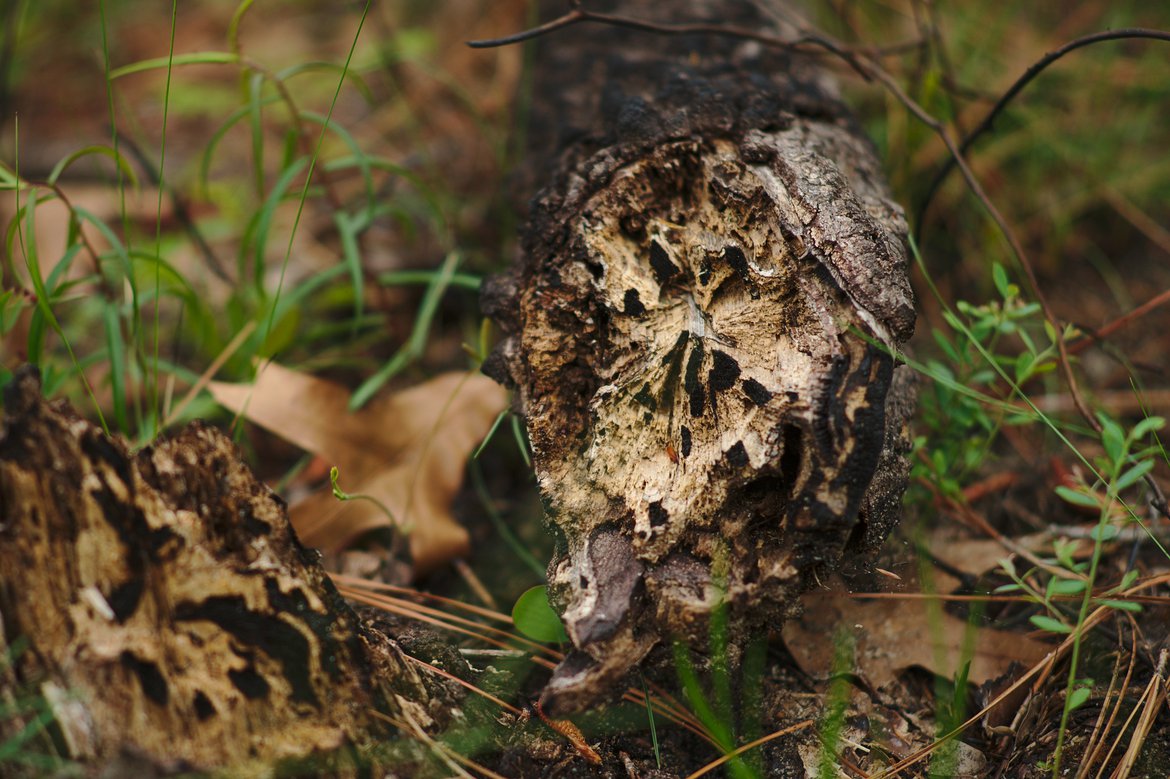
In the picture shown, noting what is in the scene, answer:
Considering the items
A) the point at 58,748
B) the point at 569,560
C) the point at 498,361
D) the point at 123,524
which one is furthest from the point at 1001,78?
the point at 58,748

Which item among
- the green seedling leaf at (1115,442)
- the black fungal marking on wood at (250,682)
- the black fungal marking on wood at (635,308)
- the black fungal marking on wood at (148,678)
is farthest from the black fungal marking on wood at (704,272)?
the black fungal marking on wood at (148,678)

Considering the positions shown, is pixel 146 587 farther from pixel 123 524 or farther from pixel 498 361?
pixel 498 361

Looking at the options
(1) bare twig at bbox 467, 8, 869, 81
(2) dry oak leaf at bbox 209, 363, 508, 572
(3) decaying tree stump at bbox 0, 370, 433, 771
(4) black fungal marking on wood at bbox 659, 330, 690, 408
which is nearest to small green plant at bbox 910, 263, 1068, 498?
(4) black fungal marking on wood at bbox 659, 330, 690, 408

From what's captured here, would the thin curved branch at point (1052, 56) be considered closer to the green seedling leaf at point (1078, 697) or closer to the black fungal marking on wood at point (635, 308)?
the black fungal marking on wood at point (635, 308)

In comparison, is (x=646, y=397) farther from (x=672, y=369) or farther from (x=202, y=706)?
(x=202, y=706)

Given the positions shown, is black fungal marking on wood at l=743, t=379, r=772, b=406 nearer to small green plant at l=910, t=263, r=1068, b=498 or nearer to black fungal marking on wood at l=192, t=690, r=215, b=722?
small green plant at l=910, t=263, r=1068, b=498

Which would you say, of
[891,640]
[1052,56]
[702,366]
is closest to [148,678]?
[702,366]
